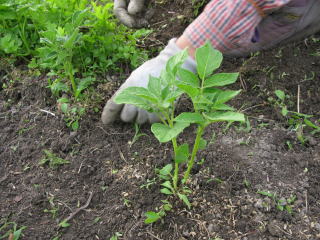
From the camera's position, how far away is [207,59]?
1.07 metres

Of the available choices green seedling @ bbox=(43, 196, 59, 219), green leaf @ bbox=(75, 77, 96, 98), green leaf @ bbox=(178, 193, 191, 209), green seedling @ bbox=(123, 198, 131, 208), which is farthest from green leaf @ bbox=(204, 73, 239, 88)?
green leaf @ bbox=(75, 77, 96, 98)

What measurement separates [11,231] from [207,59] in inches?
41.0

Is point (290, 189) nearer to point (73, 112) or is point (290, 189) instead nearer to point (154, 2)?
point (73, 112)

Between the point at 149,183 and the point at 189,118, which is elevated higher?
the point at 189,118

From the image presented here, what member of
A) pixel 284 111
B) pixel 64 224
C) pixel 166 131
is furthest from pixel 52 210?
pixel 284 111

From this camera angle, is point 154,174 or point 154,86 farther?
point 154,174

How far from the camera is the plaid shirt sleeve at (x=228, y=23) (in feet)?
5.96

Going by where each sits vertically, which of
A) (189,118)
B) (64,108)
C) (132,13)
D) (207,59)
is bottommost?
(64,108)

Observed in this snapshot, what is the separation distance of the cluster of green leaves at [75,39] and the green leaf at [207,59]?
0.88 metres

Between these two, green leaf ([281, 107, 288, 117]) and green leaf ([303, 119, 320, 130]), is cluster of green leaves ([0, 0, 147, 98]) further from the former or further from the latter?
green leaf ([303, 119, 320, 130])

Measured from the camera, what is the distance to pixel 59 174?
1.58 meters

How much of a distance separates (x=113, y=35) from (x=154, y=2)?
2.69ft

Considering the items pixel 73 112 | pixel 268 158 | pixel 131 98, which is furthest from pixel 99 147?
pixel 268 158

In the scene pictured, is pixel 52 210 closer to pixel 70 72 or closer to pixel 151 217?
pixel 151 217
